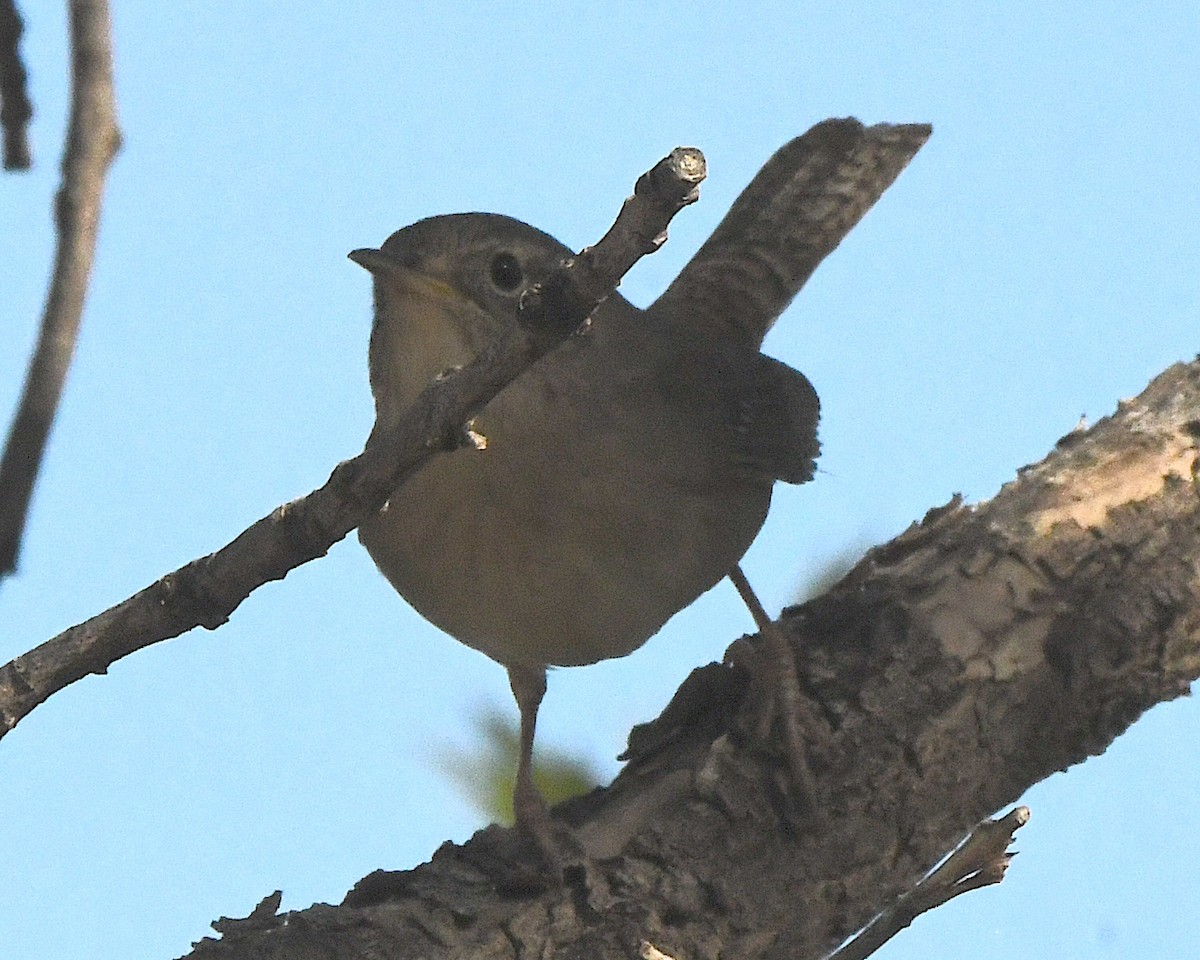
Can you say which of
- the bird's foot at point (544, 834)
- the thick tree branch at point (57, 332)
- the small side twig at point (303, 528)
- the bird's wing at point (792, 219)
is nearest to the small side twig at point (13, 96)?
the thick tree branch at point (57, 332)

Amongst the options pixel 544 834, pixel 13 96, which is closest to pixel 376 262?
pixel 13 96

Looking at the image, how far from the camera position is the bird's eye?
4.50 metres

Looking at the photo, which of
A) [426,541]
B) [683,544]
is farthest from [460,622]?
→ [683,544]

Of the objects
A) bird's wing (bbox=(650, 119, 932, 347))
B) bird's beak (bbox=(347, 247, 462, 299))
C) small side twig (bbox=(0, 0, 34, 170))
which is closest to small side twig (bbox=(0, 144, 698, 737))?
small side twig (bbox=(0, 0, 34, 170))

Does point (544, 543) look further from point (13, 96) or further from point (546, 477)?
point (13, 96)

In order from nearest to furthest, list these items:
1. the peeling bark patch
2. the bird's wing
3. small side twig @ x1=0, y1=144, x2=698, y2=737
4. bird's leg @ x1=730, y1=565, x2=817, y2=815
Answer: small side twig @ x1=0, y1=144, x2=698, y2=737 < bird's leg @ x1=730, y1=565, x2=817, y2=815 < the peeling bark patch < the bird's wing

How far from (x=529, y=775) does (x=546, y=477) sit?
0.81m

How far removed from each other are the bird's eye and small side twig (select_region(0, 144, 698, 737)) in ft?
5.13

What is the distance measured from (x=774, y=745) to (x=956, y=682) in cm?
49

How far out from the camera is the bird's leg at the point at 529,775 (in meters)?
4.08

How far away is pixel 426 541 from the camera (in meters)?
4.42

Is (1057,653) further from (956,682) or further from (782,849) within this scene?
(782,849)

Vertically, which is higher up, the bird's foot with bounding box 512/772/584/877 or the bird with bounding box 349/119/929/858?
the bird with bounding box 349/119/929/858

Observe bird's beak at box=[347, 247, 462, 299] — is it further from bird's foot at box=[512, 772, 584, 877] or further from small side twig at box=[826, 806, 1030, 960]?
small side twig at box=[826, 806, 1030, 960]
